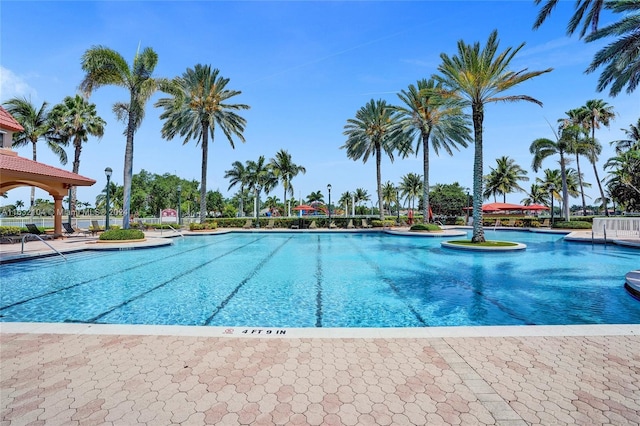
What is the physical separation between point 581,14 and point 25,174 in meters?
28.5

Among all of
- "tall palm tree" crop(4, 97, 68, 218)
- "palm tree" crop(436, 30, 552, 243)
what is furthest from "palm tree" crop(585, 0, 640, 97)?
"tall palm tree" crop(4, 97, 68, 218)

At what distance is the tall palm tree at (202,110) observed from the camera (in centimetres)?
2864

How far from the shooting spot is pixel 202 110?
2928 cm

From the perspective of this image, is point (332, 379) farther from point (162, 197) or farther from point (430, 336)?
point (162, 197)

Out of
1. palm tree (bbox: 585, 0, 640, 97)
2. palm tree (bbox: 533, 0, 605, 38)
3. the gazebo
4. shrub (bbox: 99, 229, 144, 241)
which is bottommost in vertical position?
shrub (bbox: 99, 229, 144, 241)

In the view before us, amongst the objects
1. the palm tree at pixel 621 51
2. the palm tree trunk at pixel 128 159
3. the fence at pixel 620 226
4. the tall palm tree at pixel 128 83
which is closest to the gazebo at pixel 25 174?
the palm tree trunk at pixel 128 159

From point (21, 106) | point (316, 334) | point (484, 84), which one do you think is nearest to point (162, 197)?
point (21, 106)

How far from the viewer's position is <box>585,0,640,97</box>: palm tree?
12797 millimetres

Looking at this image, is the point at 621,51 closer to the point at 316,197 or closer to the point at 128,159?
the point at 128,159

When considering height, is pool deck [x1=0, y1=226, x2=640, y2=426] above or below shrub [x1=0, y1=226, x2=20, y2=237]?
below

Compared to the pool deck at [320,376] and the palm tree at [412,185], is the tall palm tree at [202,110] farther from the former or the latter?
the palm tree at [412,185]

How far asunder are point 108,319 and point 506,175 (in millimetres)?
63428

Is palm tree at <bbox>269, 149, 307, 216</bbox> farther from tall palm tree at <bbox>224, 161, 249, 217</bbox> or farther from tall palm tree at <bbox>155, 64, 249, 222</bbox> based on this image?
tall palm tree at <bbox>155, 64, 249, 222</bbox>

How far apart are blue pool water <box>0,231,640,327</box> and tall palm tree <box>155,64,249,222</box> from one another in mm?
17735
